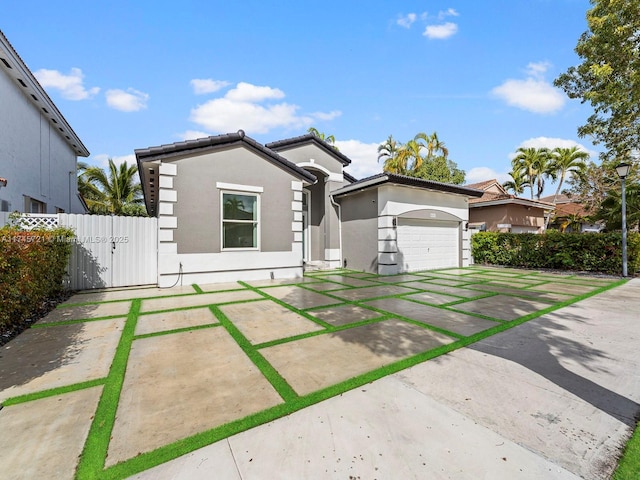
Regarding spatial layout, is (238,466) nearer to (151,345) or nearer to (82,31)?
(151,345)

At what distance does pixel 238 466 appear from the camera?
6.02 feet

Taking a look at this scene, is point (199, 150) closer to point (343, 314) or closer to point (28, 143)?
point (28, 143)

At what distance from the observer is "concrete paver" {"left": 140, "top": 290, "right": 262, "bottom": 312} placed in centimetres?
601

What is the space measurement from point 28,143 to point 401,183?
13056 mm

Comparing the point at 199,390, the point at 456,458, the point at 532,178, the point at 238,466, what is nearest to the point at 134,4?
the point at 199,390

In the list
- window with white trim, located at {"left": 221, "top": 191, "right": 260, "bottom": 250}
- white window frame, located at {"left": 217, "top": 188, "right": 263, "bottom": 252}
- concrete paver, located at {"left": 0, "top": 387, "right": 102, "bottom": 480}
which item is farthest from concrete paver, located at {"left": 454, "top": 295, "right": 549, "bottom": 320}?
window with white trim, located at {"left": 221, "top": 191, "right": 260, "bottom": 250}

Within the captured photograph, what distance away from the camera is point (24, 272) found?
4547 mm

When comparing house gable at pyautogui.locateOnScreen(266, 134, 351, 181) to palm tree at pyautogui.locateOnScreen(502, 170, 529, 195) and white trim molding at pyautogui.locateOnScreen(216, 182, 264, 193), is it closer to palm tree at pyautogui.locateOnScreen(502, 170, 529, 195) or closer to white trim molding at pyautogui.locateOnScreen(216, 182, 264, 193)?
white trim molding at pyautogui.locateOnScreen(216, 182, 264, 193)

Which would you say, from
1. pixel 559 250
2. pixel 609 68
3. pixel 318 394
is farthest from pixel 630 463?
pixel 559 250

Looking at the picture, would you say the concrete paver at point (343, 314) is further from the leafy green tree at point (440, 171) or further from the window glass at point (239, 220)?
the leafy green tree at point (440, 171)

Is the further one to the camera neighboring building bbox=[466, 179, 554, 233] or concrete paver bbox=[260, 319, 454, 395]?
neighboring building bbox=[466, 179, 554, 233]

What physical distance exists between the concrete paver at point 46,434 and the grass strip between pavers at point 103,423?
0.05 m

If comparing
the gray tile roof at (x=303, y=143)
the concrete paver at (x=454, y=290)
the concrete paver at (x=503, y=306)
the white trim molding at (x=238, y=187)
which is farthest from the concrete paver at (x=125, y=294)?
the gray tile roof at (x=303, y=143)

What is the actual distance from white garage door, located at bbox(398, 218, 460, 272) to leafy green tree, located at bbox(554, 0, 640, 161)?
20.2 feet
